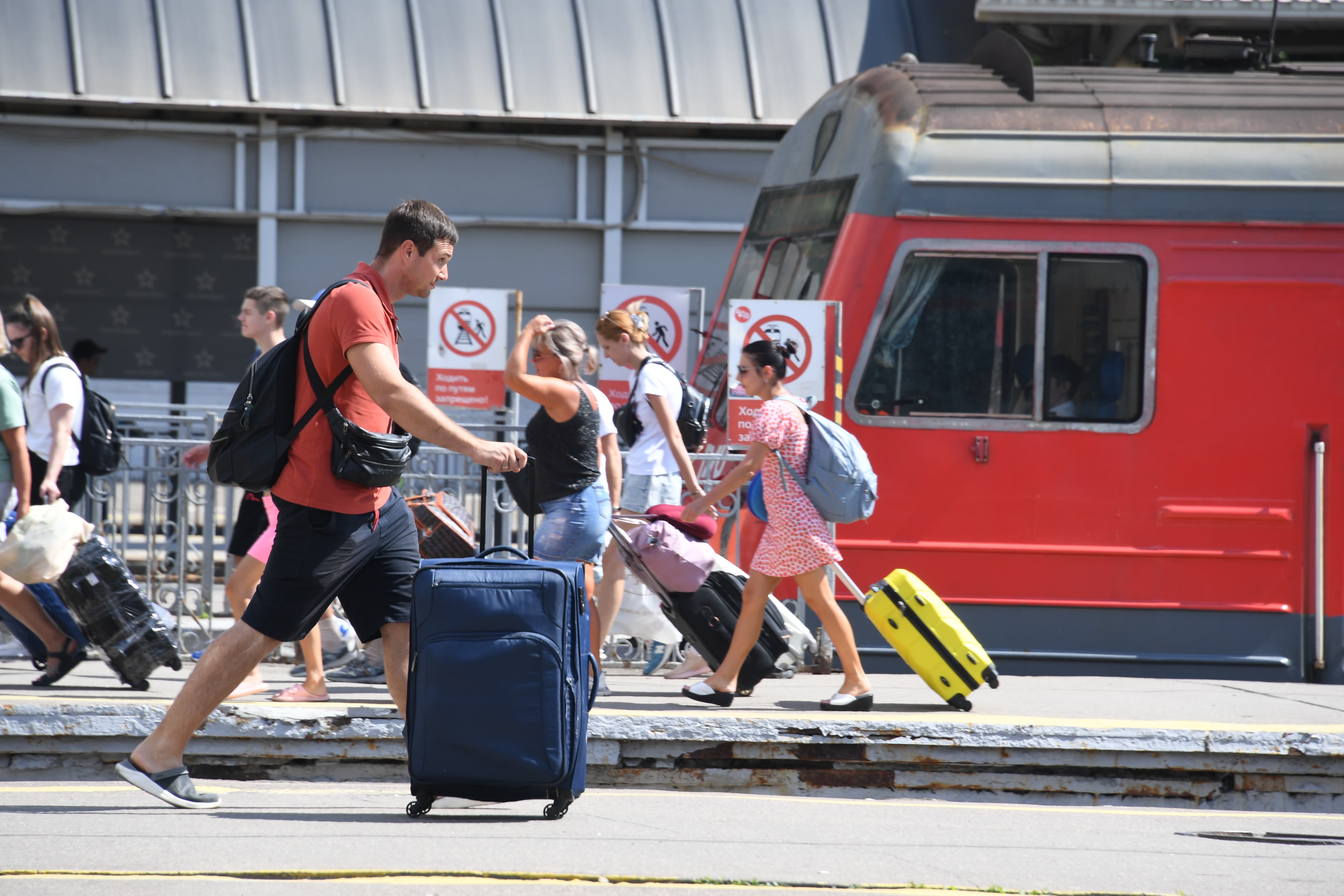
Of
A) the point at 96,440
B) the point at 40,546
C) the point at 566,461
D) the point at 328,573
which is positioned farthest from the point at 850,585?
the point at 96,440

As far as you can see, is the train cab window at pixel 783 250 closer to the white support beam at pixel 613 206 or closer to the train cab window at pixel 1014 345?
the train cab window at pixel 1014 345

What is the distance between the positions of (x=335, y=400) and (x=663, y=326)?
18.8 ft

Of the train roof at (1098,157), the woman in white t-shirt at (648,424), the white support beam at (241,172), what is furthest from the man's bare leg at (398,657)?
the white support beam at (241,172)

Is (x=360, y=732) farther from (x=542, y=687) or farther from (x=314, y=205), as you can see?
(x=314, y=205)

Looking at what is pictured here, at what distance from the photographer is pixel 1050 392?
7188 mm

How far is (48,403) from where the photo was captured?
6.29 m

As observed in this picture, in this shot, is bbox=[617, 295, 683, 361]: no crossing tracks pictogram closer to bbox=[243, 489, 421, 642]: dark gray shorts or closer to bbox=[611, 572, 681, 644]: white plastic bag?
bbox=[611, 572, 681, 644]: white plastic bag

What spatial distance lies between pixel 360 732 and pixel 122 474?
2.95 metres

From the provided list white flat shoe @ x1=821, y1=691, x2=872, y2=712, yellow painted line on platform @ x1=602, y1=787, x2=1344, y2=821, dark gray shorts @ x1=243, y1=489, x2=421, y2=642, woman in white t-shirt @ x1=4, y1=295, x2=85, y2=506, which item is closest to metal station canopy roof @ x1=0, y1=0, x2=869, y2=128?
woman in white t-shirt @ x1=4, y1=295, x2=85, y2=506

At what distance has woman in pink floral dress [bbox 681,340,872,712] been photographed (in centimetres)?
596

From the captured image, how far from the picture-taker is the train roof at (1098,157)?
7.16 meters

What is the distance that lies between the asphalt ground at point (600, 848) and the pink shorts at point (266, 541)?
1128mm

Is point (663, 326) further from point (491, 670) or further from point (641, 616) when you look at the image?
point (491, 670)

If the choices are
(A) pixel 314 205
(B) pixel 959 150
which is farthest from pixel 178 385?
(B) pixel 959 150
